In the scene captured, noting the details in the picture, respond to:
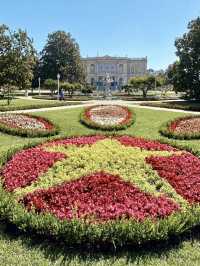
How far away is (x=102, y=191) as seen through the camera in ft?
26.4

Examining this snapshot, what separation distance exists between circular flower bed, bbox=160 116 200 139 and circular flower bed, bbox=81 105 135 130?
1905 mm

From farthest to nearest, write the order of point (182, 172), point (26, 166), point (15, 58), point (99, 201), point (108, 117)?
1. point (15, 58)
2. point (108, 117)
3. point (26, 166)
4. point (182, 172)
5. point (99, 201)

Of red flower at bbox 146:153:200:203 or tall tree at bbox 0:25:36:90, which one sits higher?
tall tree at bbox 0:25:36:90

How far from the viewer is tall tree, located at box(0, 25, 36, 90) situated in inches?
1363

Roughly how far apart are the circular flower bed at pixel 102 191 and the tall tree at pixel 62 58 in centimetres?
6807

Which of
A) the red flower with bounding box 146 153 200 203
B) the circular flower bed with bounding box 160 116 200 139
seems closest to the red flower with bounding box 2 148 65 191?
the red flower with bounding box 146 153 200 203

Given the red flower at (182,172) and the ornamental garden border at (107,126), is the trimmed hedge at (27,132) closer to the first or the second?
the ornamental garden border at (107,126)

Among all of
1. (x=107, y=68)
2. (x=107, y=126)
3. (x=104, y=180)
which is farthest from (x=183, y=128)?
(x=107, y=68)

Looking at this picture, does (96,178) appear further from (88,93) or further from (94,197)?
(88,93)

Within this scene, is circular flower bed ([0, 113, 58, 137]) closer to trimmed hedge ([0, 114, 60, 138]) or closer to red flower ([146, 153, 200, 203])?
trimmed hedge ([0, 114, 60, 138])

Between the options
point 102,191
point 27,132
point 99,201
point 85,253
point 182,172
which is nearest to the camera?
point 85,253

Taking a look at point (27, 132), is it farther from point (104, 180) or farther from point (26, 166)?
point (104, 180)

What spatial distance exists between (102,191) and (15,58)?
28.7 metres

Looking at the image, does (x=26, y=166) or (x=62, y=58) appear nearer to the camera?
(x=26, y=166)
